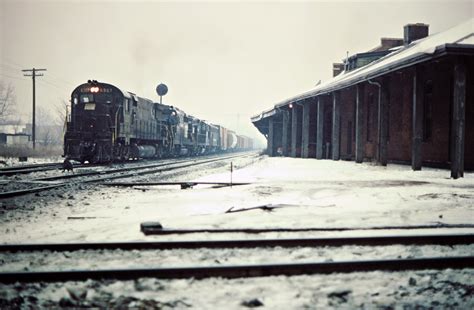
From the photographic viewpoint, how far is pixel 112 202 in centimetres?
769

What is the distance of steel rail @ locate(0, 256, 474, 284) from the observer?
135 inches

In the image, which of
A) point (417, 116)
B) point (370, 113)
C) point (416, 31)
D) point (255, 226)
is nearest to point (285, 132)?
point (370, 113)

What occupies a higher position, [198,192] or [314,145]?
[314,145]

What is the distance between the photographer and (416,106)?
13789 mm

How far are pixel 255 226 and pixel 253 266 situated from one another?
181 centimetres

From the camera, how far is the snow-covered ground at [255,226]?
10.3 feet

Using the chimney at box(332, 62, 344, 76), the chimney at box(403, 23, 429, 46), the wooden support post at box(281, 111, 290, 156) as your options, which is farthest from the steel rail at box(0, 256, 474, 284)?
the chimney at box(332, 62, 344, 76)

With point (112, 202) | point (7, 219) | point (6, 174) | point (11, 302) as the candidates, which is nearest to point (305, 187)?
point (112, 202)

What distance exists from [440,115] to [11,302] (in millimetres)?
15598

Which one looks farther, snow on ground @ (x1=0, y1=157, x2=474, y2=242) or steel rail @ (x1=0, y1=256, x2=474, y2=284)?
snow on ground @ (x1=0, y1=157, x2=474, y2=242)

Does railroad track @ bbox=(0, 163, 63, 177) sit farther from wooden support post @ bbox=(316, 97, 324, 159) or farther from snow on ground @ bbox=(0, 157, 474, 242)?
wooden support post @ bbox=(316, 97, 324, 159)

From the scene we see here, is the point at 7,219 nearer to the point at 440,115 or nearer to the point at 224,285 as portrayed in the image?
the point at 224,285

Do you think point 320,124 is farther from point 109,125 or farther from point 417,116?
point 109,125

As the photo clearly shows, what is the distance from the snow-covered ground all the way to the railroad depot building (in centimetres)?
321
